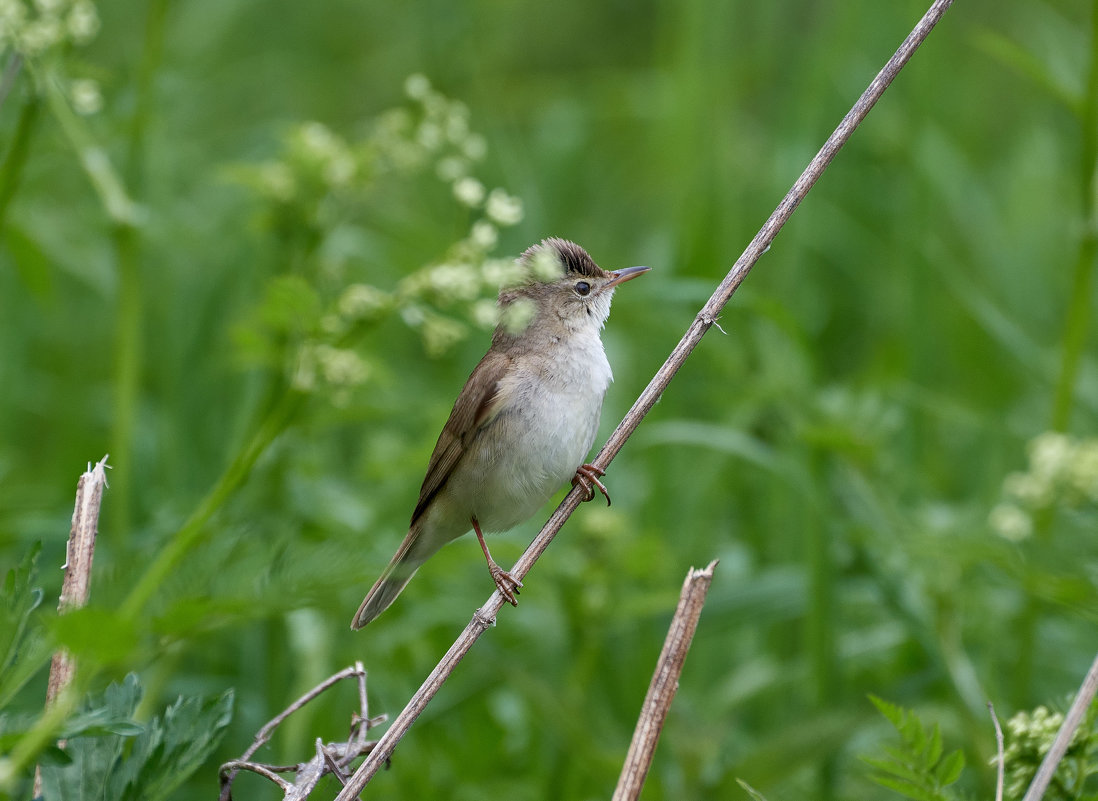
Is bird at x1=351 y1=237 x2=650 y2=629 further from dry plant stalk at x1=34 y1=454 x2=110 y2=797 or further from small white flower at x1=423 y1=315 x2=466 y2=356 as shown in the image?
dry plant stalk at x1=34 y1=454 x2=110 y2=797

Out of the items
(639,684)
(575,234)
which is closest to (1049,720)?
(639,684)

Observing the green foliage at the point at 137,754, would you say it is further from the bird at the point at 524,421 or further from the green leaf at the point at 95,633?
the bird at the point at 524,421

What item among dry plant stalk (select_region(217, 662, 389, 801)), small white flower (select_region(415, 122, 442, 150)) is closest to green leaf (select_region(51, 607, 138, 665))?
dry plant stalk (select_region(217, 662, 389, 801))

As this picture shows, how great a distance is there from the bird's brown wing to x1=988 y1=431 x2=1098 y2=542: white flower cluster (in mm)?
1295

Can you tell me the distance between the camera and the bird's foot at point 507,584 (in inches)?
86.6

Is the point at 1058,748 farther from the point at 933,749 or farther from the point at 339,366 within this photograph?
the point at 339,366

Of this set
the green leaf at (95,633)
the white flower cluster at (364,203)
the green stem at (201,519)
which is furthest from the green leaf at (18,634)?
the white flower cluster at (364,203)

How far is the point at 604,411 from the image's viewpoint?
4500 millimetres

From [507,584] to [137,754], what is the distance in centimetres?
111

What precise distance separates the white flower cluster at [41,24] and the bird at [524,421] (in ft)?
3.72

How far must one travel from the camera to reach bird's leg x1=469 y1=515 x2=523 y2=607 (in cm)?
225

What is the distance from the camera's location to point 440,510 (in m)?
3.11

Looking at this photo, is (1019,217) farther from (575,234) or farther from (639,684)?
(639,684)

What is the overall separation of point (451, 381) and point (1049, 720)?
3451 millimetres
